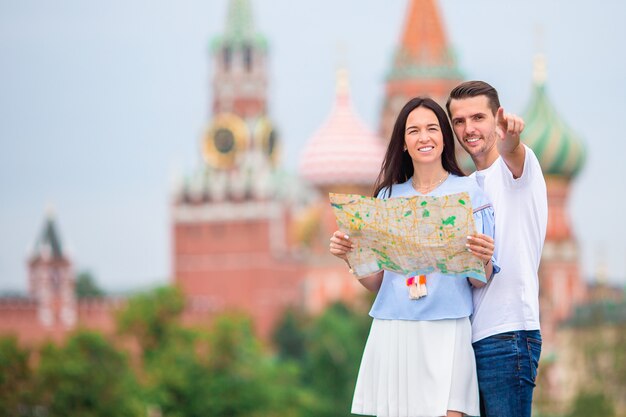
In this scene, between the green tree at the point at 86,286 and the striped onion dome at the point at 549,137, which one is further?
the green tree at the point at 86,286

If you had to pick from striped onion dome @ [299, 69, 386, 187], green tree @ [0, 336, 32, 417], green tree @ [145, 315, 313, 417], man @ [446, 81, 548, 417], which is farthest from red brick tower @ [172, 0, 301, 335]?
man @ [446, 81, 548, 417]

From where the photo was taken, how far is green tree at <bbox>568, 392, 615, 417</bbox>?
135 feet

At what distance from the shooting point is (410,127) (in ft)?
19.1

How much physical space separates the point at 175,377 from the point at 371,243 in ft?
109

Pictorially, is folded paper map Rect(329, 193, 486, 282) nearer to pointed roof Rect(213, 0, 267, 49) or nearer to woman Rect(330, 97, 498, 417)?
woman Rect(330, 97, 498, 417)

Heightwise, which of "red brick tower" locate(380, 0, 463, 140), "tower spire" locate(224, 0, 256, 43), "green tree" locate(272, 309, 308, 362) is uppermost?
"tower spire" locate(224, 0, 256, 43)

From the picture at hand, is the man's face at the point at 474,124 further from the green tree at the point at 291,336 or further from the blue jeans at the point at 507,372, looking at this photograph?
the green tree at the point at 291,336

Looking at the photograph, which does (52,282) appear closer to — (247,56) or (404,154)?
(247,56)

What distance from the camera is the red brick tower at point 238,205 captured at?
6781 centimetres

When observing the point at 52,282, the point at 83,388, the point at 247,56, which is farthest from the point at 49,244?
the point at 83,388

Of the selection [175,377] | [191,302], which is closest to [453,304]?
[175,377]

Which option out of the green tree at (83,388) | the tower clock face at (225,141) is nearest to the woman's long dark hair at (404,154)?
the green tree at (83,388)

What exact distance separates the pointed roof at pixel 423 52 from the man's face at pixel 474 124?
6163 cm

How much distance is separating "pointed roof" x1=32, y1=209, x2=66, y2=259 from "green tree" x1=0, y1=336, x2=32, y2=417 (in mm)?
23708
